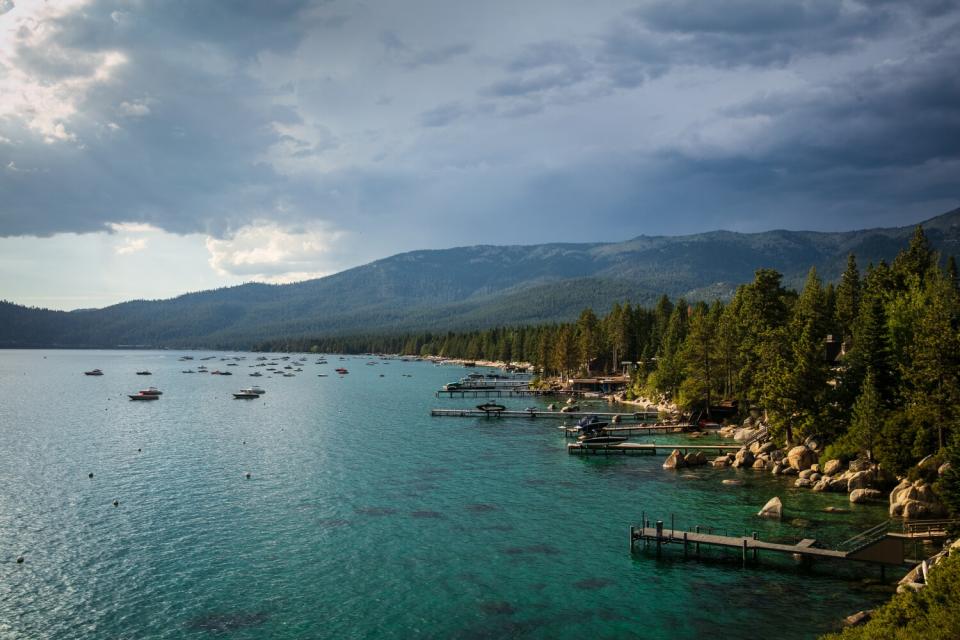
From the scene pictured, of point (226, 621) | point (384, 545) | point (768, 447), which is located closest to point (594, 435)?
point (768, 447)

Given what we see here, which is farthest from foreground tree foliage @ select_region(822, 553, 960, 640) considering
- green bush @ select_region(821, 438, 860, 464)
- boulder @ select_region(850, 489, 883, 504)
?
green bush @ select_region(821, 438, 860, 464)

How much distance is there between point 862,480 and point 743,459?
14851 mm

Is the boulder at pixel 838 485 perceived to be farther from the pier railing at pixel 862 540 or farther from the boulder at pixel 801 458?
the pier railing at pixel 862 540

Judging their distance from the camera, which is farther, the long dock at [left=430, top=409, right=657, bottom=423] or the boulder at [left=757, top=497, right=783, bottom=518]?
the long dock at [left=430, top=409, right=657, bottom=423]

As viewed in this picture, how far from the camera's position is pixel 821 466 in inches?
2414

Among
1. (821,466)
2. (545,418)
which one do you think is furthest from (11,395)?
(821,466)

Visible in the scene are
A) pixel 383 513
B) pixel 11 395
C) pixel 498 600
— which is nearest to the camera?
pixel 498 600

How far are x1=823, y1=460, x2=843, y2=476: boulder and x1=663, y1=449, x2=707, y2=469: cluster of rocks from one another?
13557 mm

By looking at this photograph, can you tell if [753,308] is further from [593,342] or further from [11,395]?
[11,395]

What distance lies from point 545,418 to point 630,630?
80450mm

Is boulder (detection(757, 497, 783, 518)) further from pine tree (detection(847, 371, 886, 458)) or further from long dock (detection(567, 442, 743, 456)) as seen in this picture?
long dock (detection(567, 442, 743, 456))

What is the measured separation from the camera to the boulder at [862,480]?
177ft

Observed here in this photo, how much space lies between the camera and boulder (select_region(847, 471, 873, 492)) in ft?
177

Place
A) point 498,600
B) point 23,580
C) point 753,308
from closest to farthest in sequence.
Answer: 1. point 498,600
2. point 23,580
3. point 753,308
